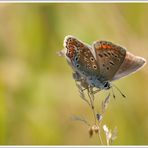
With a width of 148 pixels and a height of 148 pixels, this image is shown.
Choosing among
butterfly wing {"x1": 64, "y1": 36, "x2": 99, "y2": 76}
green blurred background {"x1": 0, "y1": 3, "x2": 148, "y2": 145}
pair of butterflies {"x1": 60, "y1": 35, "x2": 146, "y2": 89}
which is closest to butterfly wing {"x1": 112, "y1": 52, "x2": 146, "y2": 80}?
pair of butterflies {"x1": 60, "y1": 35, "x2": 146, "y2": 89}

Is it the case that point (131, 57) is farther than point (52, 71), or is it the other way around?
point (52, 71)

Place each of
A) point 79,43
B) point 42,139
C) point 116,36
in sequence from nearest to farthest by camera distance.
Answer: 1. point 79,43
2. point 42,139
3. point 116,36

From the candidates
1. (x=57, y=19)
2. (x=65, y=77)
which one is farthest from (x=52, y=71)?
(x=57, y=19)

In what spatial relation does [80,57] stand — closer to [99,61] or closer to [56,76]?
[99,61]

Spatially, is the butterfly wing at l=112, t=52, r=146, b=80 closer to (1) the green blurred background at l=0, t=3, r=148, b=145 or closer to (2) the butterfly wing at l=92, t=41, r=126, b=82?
(2) the butterfly wing at l=92, t=41, r=126, b=82

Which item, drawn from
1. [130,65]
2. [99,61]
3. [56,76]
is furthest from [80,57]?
[56,76]

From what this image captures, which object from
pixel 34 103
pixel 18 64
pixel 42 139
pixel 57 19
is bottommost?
pixel 42 139

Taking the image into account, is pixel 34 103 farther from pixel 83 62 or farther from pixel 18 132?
pixel 83 62
